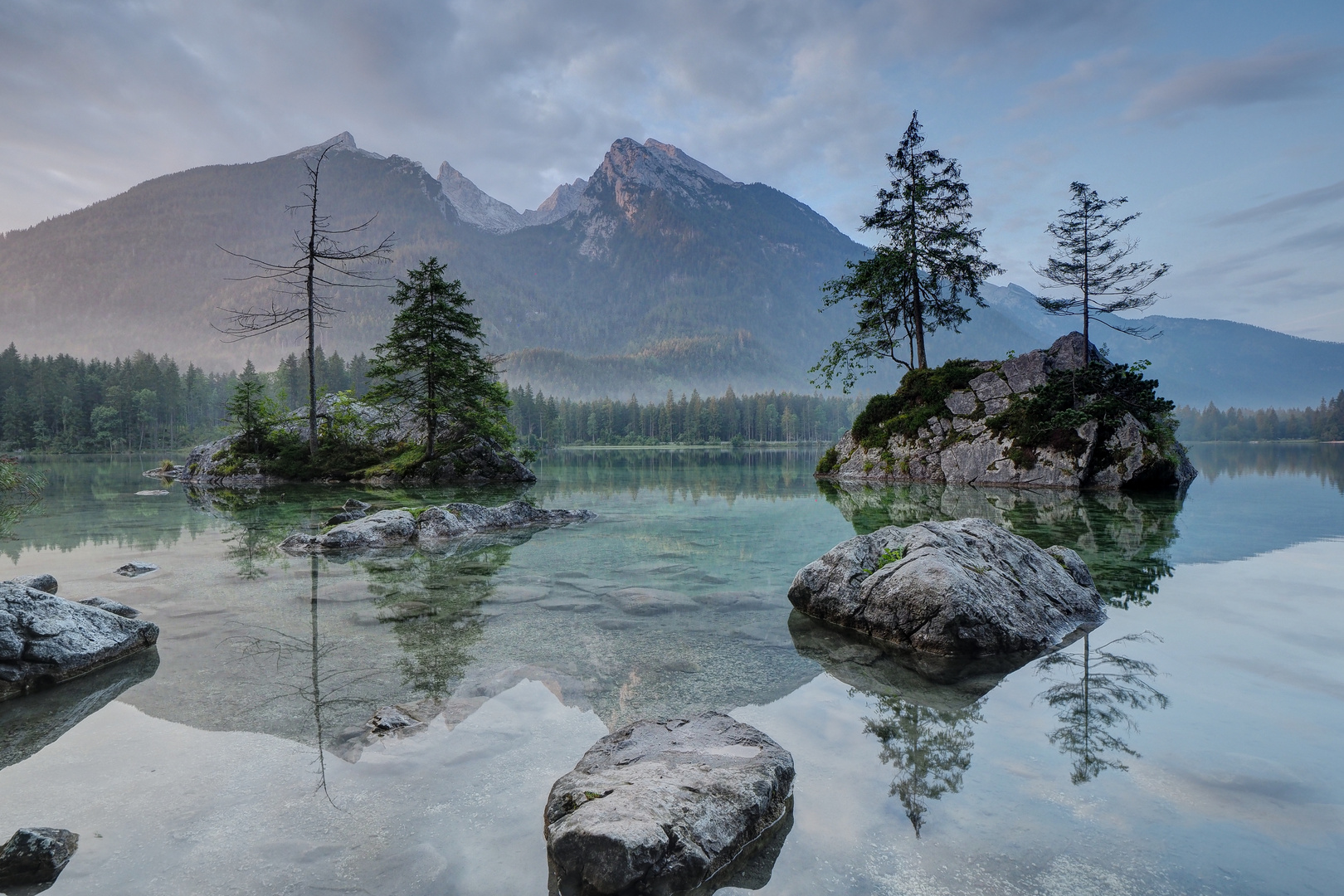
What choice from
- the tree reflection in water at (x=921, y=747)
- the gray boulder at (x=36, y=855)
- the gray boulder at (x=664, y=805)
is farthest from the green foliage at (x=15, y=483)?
the tree reflection in water at (x=921, y=747)

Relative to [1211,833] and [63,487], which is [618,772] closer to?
[1211,833]

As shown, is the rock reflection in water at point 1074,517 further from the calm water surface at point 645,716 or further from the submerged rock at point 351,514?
the submerged rock at point 351,514

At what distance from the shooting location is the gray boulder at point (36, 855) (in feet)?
9.41

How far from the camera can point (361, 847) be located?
125 inches

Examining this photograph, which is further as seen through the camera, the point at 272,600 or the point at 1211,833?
the point at 272,600

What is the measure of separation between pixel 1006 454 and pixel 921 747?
1044 inches

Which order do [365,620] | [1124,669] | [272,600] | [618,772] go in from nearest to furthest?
[618,772] → [1124,669] → [365,620] → [272,600]

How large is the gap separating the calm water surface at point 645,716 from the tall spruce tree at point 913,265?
81.3 feet

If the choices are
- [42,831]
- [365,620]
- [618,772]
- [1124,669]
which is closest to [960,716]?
[1124,669]

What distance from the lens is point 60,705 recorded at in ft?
16.4

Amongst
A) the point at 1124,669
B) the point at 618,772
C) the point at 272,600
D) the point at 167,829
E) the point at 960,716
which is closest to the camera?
the point at 167,829

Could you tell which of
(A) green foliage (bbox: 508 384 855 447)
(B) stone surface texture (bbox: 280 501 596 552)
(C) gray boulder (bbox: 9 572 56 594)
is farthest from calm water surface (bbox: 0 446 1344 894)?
(A) green foliage (bbox: 508 384 855 447)

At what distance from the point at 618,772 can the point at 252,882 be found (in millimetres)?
1849

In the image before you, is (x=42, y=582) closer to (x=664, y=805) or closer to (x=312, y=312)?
(x=664, y=805)
